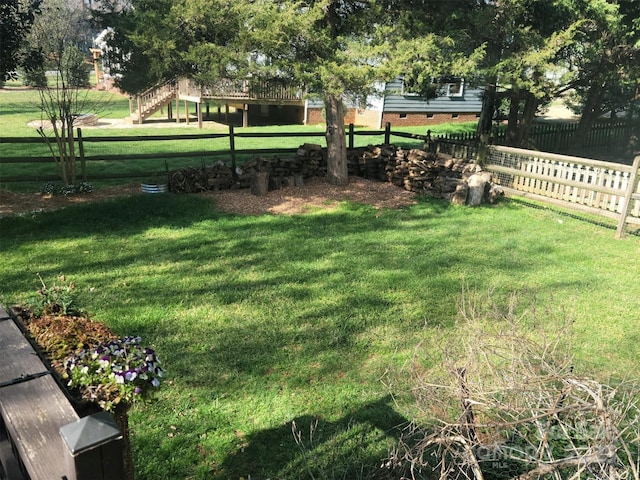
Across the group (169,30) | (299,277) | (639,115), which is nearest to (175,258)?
(299,277)

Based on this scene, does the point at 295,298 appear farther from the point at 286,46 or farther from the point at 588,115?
the point at 588,115

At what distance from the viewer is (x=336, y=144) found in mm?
10617

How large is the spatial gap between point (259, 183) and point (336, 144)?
1873mm

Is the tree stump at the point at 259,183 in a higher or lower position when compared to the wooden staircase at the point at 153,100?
lower

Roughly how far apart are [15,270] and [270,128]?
16679 millimetres

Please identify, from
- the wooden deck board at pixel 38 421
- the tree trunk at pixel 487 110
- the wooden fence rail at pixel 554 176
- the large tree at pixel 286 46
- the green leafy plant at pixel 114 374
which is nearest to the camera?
the wooden deck board at pixel 38 421

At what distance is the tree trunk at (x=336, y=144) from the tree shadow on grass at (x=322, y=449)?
24.6 feet

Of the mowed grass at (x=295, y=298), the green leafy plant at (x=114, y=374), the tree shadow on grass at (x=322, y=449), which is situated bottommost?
the tree shadow on grass at (x=322, y=449)

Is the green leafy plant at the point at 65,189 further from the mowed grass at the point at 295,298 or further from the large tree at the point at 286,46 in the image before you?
the large tree at the point at 286,46

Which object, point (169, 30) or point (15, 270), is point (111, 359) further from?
point (169, 30)

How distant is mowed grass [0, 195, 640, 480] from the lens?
348cm

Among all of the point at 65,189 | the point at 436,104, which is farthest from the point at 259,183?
the point at 436,104

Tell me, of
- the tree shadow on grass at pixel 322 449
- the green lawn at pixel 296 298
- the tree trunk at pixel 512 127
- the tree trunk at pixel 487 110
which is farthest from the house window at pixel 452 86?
the tree shadow on grass at pixel 322 449

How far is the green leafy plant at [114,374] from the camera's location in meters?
2.05
